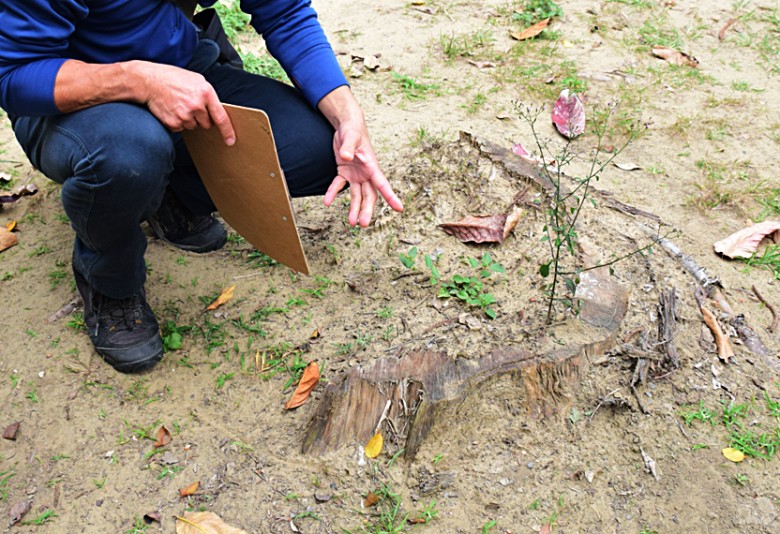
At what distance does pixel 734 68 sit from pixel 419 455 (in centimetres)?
330

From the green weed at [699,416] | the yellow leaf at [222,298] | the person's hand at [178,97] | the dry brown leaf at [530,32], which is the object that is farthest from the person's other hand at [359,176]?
the dry brown leaf at [530,32]

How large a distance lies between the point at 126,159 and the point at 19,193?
60.6 inches

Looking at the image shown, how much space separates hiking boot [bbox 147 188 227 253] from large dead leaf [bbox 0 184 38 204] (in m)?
0.76

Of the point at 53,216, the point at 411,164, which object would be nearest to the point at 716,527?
the point at 411,164

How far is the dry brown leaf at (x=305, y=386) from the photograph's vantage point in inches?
80.5

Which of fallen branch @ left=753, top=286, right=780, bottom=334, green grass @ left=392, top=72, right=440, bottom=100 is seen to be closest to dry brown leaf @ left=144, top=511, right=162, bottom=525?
Result: fallen branch @ left=753, top=286, right=780, bottom=334

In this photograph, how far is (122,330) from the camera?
215 centimetres

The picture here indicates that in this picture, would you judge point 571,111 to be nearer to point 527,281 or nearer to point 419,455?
point 527,281

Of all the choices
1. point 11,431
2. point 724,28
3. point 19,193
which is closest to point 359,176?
point 11,431

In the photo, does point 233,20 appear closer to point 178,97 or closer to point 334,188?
point 334,188

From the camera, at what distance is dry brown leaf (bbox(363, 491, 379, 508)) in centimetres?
181

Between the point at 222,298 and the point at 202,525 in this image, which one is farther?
the point at 222,298

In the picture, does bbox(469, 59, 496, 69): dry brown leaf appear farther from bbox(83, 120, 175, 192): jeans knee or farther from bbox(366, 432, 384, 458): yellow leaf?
bbox(366, 432, 384, 458): yellow leaf

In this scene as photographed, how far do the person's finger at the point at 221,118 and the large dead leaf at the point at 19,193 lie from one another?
155 centimetres
